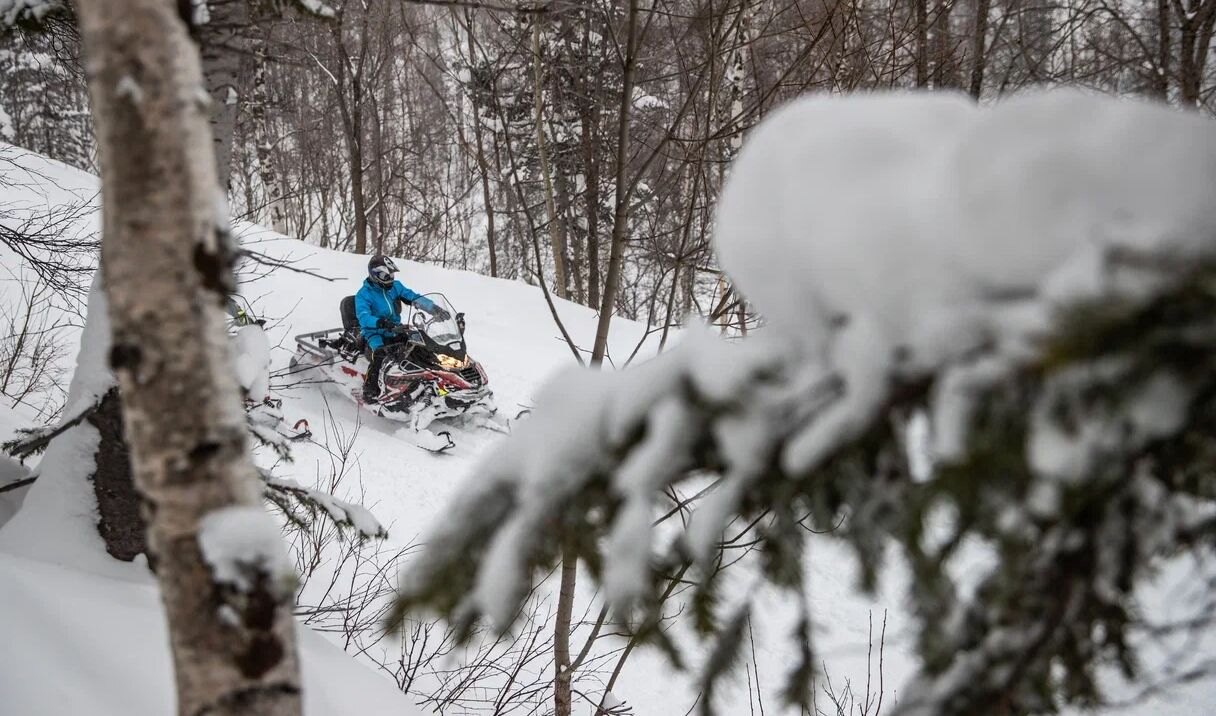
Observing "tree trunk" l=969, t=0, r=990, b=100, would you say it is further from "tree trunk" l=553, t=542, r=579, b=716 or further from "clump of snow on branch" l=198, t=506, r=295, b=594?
"clump of snow on branch" l=198, t=506, r=295, b=594

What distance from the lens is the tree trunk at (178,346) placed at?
0.85m

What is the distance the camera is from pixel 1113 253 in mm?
536

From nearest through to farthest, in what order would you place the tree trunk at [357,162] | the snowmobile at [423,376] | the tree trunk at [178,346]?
the tree trunk at [178,346], the snowmobile at [423,376], the tree trunk at [357,162]

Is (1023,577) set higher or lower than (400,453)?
higher

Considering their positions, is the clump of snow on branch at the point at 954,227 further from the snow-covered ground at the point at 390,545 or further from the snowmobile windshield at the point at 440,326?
the snowmobile windshield at the point at 440,326

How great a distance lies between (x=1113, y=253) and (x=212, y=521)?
3.44 ft

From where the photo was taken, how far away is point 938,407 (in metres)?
0.59

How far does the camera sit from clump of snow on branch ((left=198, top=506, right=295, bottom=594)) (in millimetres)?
916

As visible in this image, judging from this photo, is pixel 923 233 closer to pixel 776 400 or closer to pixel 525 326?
pixel 776 400

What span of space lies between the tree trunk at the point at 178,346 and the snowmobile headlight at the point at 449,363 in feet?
22.6

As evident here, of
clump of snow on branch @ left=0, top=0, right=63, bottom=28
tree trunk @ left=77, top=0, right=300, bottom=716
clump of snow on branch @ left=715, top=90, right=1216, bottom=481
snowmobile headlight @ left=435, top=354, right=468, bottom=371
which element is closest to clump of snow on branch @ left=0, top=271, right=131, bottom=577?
clump of snow on branch @ left=0, top=0, right=63, bottom=28

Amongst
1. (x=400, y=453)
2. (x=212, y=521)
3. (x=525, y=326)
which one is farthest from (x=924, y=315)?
(x=525, y=326)

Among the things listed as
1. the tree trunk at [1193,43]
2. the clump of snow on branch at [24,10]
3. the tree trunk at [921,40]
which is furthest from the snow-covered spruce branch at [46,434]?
the tree trunk at [1193,43]

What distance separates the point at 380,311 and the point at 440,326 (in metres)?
0.71
